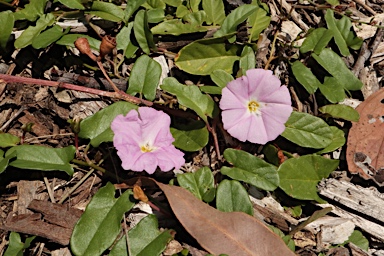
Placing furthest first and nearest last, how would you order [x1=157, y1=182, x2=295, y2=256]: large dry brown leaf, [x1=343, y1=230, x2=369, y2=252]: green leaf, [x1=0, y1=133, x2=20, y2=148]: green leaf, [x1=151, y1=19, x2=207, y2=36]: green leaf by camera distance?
[x1=151, y1=19, x2=207, y2=36]: green leaf
[x1=343, y1=230, x2=369, y2=252]: green leaf
[x1=0, y1=133, x2=20, y2=148]: green leaf
[x1=157, y1=182, x2=295, y2=256]: large dry brown leaf

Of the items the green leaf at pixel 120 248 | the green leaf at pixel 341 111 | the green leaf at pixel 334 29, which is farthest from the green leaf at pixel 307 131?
the green leaf at pixel 120 248

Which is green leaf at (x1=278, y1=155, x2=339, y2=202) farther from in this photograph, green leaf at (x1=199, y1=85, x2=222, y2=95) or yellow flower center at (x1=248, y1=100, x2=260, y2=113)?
green leaf at (x1=199, y1=85, x2=222, y2=95)

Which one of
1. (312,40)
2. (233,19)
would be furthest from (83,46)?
(312,40)

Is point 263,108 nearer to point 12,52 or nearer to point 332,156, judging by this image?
point 332,156

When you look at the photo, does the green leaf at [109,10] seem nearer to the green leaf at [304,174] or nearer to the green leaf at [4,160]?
the green leaf at [4,160]

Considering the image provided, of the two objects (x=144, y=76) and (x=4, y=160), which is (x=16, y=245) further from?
(x=144, y=76)

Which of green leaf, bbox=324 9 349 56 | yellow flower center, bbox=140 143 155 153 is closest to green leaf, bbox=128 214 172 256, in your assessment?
yellow flower center, bbox=140 143 155 153
